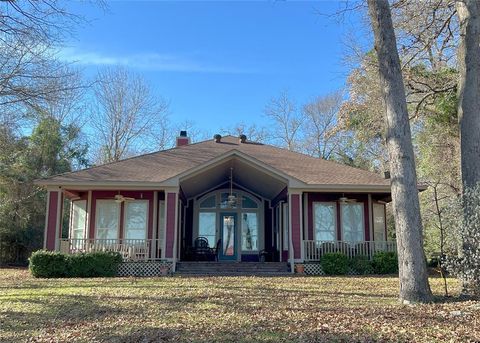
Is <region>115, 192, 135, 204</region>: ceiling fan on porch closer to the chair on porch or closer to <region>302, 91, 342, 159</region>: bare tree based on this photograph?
the chair on porch

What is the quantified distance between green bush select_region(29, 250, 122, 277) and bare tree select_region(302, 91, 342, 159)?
73.9 feet

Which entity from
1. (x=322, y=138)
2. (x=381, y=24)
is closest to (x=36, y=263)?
(x=381, y=24)

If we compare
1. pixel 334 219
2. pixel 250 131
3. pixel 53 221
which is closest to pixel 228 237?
pixel 334 219

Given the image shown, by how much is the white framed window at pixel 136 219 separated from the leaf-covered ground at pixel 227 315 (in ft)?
16.9

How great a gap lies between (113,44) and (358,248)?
34.5 ft

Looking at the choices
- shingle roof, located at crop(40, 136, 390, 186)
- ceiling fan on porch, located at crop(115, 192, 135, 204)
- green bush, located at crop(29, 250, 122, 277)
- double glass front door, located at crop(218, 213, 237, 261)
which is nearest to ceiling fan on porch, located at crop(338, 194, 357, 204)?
shingle roof, located at crop(40, 136, 390, 186)

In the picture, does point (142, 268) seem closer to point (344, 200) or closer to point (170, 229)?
point (170, 229)

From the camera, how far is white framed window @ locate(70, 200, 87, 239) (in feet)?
51.1

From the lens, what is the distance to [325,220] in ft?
50.8

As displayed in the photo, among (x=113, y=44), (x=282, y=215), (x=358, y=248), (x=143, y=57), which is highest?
(x=143, y=57)

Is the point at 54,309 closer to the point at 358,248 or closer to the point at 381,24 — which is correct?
the point at 381,24

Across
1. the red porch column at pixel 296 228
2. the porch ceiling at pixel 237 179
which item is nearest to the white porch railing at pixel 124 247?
the porch ceiling at pixel 237 179

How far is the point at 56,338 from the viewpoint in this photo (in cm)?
540

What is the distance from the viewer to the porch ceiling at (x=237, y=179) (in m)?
14.4
